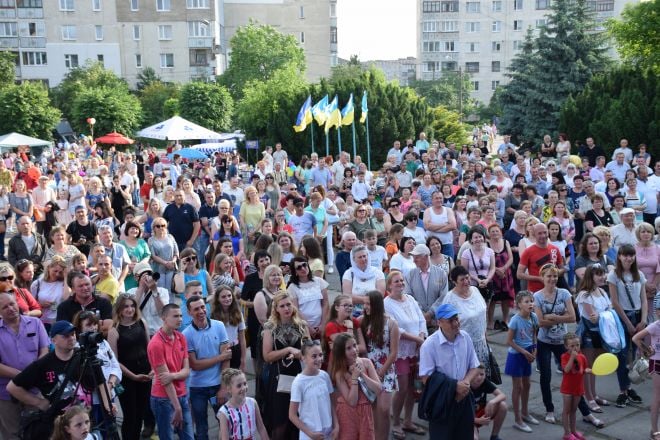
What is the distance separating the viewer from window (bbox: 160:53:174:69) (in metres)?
75.0

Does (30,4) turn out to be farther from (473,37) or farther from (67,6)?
(473,37)

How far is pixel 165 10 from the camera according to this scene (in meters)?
73.8

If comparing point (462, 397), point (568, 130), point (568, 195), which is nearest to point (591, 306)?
point (462, 397)

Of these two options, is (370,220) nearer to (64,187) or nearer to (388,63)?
(64,187)

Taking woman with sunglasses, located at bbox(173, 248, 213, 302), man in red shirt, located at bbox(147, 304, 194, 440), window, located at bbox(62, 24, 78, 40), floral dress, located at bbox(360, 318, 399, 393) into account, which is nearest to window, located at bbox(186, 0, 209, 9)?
window, located at bbox(62, 24, 78, 40)

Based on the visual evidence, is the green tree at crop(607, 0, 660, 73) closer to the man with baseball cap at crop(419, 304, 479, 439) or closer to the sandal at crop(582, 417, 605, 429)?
the sandal at crop(582, 417, 605, 429)

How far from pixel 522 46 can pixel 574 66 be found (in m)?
5.12

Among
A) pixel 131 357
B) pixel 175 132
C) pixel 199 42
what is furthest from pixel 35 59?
pixel 131 357

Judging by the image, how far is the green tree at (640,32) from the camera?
1407 inches

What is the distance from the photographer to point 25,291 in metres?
7.40

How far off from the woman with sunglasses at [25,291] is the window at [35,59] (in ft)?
233

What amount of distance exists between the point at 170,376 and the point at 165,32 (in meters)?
73.1

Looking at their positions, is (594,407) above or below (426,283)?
below

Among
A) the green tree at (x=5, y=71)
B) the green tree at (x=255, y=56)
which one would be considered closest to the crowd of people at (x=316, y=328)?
the green tree at (x=5, y=71)
